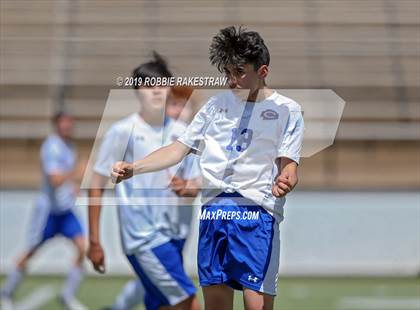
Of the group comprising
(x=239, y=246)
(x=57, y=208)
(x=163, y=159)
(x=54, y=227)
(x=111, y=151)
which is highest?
(x=163, y=159)

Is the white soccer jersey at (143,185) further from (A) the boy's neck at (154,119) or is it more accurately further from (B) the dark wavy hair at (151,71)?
(B) the dark wavy hair at (151,71)

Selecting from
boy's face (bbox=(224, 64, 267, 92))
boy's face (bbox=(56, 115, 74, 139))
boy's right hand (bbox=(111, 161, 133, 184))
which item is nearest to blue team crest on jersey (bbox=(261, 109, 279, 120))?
boy's face (bbox=(224, 64, 267, 92))

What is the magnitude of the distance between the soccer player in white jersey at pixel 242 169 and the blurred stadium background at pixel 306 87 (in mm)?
4267

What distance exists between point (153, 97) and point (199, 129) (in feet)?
3.95

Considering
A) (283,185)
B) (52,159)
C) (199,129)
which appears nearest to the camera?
(283,185)

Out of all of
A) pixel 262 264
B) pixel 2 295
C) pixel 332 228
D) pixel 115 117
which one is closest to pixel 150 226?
pixel 262 264

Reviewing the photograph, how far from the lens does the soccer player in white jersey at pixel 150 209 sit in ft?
17.7

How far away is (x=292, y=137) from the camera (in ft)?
13.2

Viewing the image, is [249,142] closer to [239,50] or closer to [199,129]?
[199,129]

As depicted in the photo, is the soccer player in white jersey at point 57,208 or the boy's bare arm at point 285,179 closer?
the boy's bare arm at point 285,179

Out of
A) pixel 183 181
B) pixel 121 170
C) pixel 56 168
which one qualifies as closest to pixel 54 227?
pixel 56 168

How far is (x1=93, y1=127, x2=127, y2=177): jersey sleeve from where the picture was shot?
537 cm
